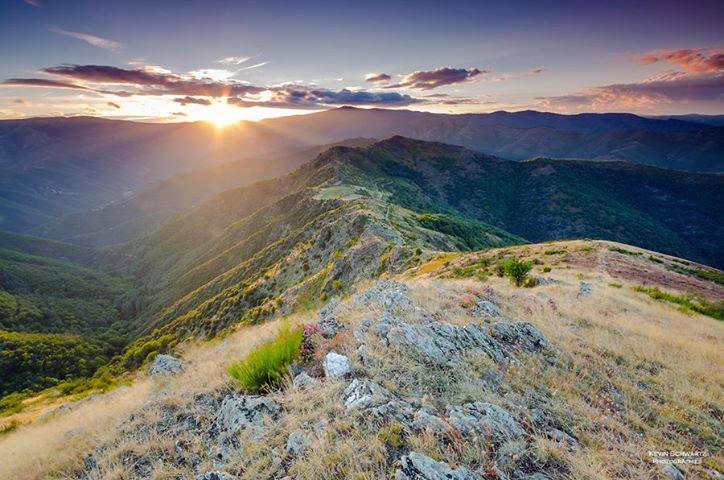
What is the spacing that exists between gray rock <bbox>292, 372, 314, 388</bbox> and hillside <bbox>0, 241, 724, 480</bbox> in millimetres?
46

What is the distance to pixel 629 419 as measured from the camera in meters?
7.26

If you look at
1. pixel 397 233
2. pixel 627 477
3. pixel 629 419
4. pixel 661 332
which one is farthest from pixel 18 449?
pixel 397 233

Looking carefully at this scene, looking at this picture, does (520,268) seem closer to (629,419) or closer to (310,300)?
(629,419)

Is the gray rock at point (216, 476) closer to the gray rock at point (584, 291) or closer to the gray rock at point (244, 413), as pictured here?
the gray rock at point (244, 413)

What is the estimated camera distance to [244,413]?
Answer: 22.1ft

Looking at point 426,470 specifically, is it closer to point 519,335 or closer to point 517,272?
point 519,335

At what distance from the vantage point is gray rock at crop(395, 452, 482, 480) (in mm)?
4652

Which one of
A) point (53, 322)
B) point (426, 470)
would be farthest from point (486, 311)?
point (53, 322)

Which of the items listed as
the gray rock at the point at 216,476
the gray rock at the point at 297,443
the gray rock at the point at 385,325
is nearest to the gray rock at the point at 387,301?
the gray rock at the point at 385,325

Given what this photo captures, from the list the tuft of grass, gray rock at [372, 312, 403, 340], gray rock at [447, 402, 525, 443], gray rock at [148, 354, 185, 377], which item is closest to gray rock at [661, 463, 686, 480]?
gray rock at [447, 402, 525, 443]

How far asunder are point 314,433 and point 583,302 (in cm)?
1775

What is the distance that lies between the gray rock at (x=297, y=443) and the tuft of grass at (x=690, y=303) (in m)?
27.5

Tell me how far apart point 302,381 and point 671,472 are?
21.1 feet

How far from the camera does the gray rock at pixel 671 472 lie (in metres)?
5.59
